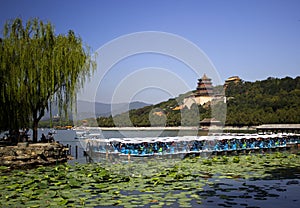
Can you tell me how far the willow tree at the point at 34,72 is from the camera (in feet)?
57.6

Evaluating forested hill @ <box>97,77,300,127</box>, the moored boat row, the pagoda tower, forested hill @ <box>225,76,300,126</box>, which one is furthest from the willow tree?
the pagoda tower

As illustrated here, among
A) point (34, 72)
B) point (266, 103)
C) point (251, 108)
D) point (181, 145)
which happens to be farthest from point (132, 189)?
point (251, 108)

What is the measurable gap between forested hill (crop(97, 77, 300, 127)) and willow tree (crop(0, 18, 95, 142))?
103 feet

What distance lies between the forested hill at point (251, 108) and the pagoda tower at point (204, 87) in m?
6.04

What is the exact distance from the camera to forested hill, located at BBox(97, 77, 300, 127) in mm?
59513

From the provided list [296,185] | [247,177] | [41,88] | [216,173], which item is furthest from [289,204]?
[41,88]

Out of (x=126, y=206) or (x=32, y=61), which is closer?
(x=126, y=206)

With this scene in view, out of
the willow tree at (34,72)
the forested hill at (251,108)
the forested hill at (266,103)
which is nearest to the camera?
the willow tree at (34,72)

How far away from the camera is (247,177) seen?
11188 millimetres

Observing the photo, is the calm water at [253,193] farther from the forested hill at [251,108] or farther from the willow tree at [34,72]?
the forested hill at [251,108]

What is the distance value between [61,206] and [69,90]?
12362 mm

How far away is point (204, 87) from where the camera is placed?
3644 inches

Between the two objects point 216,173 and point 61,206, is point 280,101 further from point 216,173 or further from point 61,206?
point 61,206

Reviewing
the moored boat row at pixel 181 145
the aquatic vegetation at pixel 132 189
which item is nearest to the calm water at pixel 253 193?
the aquatic vegetation at pixel 132 189
